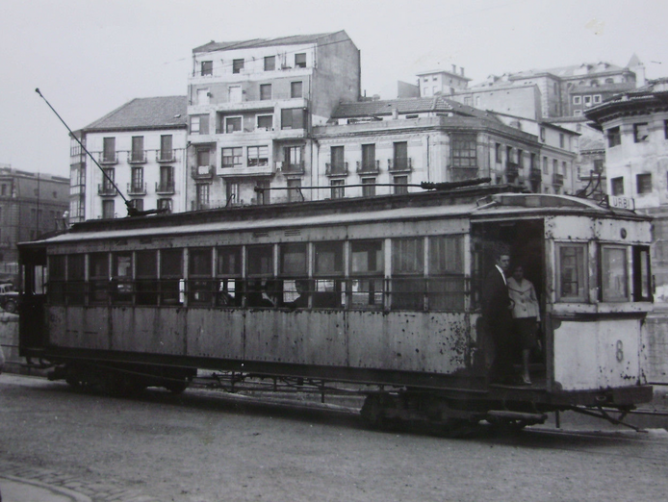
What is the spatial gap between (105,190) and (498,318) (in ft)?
178

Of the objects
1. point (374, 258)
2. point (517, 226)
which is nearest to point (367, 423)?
point (374, 258)

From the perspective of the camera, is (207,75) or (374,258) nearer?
(374,258)

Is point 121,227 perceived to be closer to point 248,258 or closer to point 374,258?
point 248,258

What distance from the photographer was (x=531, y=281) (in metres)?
11.6

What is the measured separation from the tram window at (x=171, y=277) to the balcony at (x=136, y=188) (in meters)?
46.1

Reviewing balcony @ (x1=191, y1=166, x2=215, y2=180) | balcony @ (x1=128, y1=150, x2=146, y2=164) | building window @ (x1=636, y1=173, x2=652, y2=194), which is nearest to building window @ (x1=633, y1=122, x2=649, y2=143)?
building window @ (x1=636, y1=173, x2=652, y2=194)

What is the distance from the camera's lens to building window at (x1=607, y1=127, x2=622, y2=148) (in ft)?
140

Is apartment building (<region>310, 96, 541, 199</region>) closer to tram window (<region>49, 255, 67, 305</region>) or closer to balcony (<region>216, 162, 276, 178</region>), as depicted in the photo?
balcony (<region>216, 162, 276, 178</region>)

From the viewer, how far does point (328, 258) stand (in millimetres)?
12297

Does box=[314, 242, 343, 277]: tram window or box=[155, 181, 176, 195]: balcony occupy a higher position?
box=[155, 181, 176, 195]: balcony

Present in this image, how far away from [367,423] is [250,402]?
152 inches

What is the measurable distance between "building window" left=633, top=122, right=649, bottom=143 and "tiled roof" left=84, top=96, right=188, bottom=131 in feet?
107

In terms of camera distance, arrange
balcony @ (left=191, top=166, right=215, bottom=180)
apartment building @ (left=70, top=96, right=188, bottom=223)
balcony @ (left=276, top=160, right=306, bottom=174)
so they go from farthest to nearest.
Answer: apartment building @ (left=70, top=96, right=188, bottom=223) < balcony @ (left=191, top=166, right=215, bottom=180) < balcony @ (left=276, top=160, right=306, bottom=174)

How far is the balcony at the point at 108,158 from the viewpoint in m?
60.9
